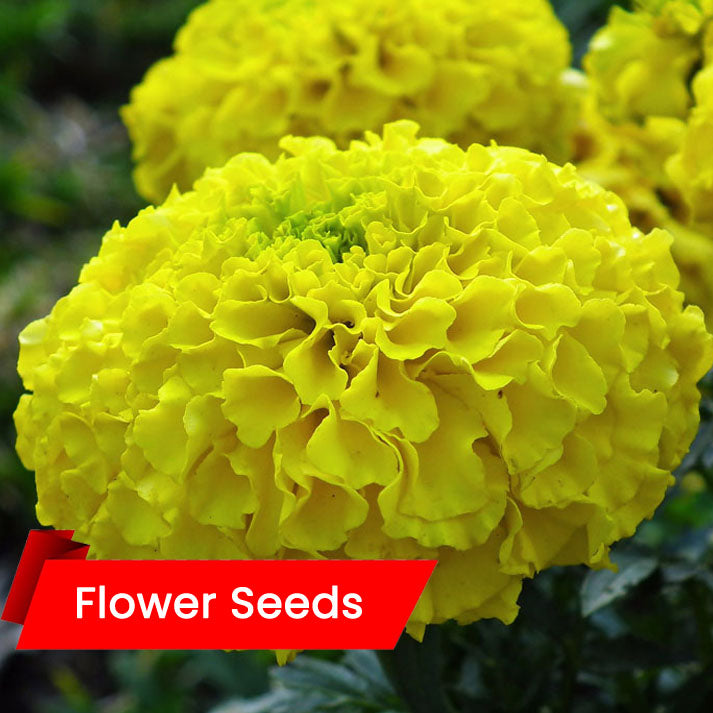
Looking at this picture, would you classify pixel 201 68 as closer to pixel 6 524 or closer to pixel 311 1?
pixel 311 1

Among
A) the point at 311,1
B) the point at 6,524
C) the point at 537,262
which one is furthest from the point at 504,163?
the point at 6,524

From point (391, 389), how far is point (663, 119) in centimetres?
60

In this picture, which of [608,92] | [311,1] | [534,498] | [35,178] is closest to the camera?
[534,498]

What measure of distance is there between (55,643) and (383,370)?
370 mm

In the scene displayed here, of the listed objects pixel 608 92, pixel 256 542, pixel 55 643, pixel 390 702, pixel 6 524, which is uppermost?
pixel 608 92

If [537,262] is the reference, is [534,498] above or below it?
below

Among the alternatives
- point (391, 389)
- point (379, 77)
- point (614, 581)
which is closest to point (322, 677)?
point (614, 581)

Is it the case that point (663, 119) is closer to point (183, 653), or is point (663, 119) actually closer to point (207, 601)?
point (207, 601)

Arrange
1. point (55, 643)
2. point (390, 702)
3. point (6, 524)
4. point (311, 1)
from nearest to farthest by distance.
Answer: point (55, 643)
point (390, 702)
point (311, 1)
point (6, 524)

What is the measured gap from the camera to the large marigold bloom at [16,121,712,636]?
764mm

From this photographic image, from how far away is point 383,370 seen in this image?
2.62 feet

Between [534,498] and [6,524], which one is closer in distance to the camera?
[534,498]

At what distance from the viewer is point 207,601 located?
84 centimetres

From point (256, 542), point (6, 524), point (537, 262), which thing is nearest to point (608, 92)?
point (537, 262)
